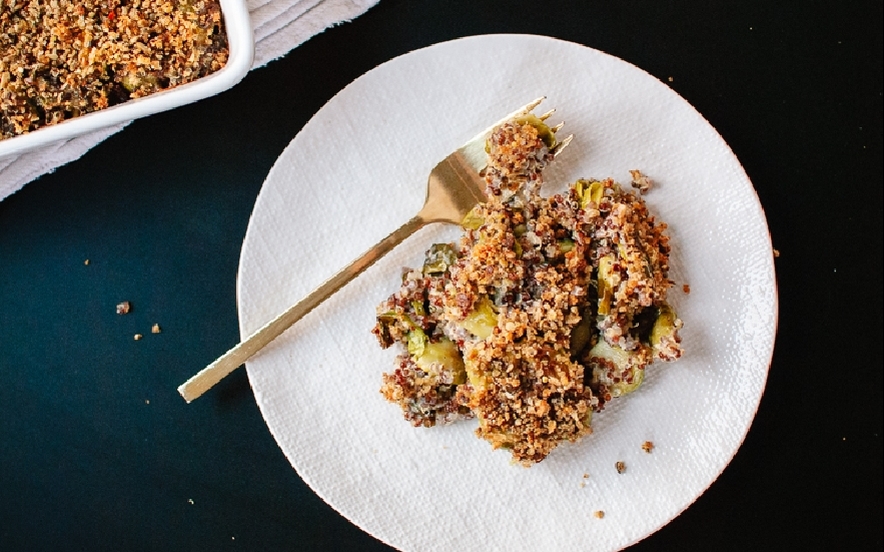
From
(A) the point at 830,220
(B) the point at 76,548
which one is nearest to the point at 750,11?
(A) the point at 830,220

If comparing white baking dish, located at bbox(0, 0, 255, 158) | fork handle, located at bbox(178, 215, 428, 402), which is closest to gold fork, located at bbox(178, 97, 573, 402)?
fork handle, located at bbox(178, 215, 428, 402)

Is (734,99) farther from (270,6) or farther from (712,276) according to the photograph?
(270,6)

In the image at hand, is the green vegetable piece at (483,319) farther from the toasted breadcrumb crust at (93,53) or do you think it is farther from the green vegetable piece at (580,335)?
the toasted breadcrumb crust at (93,53)

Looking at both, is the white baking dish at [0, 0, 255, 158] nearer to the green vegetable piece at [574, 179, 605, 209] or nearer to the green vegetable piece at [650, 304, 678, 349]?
the green vegetable piece at [574, 179, 605, 209]

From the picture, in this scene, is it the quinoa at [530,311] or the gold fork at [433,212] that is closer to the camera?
the quinoa at [530,311]

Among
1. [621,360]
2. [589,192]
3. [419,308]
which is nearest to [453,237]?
[419,308]

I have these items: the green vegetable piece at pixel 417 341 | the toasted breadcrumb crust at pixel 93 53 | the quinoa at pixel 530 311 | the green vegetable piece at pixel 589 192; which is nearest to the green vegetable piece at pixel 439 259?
the quinoa at pixel 530 311

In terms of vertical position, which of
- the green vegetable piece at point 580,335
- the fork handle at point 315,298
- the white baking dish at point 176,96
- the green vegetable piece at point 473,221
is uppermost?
the white baking dish at point 176,96
